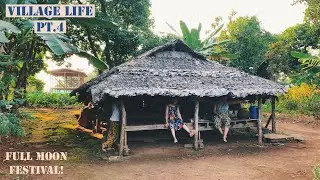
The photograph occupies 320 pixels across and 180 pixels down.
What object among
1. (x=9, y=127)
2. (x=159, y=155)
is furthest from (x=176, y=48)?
(x=9, y=127)

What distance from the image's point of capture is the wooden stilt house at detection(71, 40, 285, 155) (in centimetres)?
925

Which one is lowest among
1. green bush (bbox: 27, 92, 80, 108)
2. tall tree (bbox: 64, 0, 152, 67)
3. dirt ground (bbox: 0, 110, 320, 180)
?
dirt ground (bbox: 0, 110, 320, 180)

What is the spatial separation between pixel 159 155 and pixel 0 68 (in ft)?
16.5

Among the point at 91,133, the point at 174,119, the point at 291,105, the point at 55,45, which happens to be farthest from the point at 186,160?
the point at 291,105

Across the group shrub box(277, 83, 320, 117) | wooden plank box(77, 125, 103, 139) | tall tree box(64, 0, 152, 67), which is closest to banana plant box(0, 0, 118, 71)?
wooden plank box(77, 125, 103, 139)

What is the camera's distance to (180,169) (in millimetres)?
8000

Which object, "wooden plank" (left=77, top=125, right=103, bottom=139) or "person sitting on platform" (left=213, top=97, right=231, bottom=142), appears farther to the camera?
"wooden plank" (left=77, top=125, right=103, bottom=139)

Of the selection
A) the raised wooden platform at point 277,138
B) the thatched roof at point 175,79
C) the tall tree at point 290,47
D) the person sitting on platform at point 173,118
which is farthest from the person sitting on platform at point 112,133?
the tall tree at point 290,47

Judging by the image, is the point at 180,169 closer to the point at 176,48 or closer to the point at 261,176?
the point at 261,176

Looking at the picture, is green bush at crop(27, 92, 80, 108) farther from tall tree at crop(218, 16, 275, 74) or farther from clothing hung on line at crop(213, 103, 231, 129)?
clothing hung on line at crop(213, 103, 231, 129)

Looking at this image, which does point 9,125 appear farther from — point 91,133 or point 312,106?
point 312,106

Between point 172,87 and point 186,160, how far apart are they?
222cm

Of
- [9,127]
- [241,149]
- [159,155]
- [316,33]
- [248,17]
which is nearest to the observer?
[9,127]

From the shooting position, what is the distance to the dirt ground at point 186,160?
295 inches
